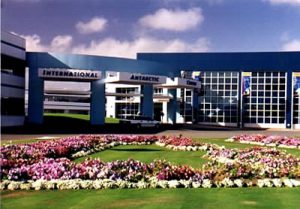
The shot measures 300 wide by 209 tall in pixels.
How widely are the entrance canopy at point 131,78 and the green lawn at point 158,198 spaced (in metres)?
40.4

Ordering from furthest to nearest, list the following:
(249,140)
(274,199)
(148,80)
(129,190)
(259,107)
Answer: (259,107), (148,80), (249,140), (129,190), (274,199)

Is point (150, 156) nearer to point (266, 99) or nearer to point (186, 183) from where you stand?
point (186, 183)

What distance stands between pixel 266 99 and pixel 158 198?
60.8 m

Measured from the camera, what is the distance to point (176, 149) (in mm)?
25625

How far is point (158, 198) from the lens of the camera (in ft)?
37.2

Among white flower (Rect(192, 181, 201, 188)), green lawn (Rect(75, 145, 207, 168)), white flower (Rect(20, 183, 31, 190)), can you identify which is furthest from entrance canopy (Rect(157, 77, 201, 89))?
white flower (Rect(20, 183, 31, 190))

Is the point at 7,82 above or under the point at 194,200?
above

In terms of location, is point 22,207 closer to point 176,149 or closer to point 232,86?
point 176,149

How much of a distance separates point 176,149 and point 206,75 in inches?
1872

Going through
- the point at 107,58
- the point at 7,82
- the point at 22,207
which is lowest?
the point at 22,207

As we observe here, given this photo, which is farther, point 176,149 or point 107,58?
point 107,58

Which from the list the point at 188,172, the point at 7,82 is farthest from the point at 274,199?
the point at 7,82

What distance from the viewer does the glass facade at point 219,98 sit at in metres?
71.5

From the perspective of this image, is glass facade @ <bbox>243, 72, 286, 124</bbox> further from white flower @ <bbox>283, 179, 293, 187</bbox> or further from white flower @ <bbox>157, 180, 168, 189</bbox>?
white flower @ <bbox>157, 180, 168, 189</bbox>
